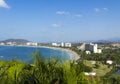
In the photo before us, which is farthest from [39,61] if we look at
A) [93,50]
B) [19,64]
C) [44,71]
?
[93,50]

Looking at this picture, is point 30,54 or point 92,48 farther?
point 92,48

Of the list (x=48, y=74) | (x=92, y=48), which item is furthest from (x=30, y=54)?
(x=92, y=48)

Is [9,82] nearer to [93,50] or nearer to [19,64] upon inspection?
[19,64]

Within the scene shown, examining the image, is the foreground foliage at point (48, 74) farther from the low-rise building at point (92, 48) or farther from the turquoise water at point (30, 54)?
the low-rise building at point (92, 48)

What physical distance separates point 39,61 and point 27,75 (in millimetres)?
257

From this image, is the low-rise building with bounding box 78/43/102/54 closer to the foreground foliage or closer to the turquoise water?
the turquoise water

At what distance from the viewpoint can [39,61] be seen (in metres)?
3.67

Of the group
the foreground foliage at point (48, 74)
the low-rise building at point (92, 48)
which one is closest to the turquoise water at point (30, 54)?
the foreground foliage at point (48, 74)

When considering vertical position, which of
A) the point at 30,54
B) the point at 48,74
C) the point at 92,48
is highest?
the point at 30,54

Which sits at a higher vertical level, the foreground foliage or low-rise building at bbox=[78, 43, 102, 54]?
the foreground foliage

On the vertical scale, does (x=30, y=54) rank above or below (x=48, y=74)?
above

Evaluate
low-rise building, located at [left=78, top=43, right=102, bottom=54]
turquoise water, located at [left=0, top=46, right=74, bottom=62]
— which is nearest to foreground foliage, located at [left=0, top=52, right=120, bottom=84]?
turquoise water, located at [left=0, top=46, right=74, bottom=62]

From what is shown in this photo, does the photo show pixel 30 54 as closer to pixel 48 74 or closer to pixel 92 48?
pixel 48 74

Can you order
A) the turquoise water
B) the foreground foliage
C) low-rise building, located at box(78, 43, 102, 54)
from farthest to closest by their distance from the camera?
low-rise building, located at box(78, 43, 102, 54) < the turquoise water < the foreground foliage
